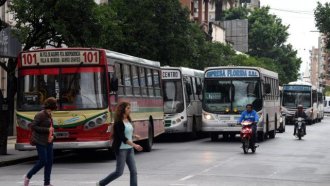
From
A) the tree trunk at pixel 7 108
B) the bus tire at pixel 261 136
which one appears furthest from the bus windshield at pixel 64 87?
the bus tire at pixel 261 136

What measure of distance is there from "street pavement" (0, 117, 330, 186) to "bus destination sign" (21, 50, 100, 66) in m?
2.73

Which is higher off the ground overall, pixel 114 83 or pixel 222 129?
pixel 114 83

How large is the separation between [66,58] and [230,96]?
11.9m

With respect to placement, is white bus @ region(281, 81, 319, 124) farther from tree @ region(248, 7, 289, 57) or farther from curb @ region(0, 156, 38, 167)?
tree @ region(248, 7, 289, 57)

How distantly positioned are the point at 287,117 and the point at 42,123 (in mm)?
50076

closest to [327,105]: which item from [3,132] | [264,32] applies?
[264,32]

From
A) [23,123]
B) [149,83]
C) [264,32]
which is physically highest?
[264,32]

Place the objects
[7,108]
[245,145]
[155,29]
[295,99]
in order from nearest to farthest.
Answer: [7,108], [245,145], [155,29], [295,99]

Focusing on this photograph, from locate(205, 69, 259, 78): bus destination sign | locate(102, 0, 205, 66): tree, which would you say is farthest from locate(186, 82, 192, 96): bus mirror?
locate(102, 0, 205, 66): tree

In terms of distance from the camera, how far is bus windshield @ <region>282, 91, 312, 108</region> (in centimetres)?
6178

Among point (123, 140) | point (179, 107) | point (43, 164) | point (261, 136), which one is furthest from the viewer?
point (261, 136)

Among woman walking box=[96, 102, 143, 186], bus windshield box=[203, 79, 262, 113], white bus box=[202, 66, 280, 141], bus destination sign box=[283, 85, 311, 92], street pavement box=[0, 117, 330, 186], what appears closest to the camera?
woman walking box=[96, 102, 143, 186]

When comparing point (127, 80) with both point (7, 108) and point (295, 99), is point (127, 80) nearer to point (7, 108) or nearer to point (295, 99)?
point (7, 108)

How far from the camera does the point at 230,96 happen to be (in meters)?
31.9
